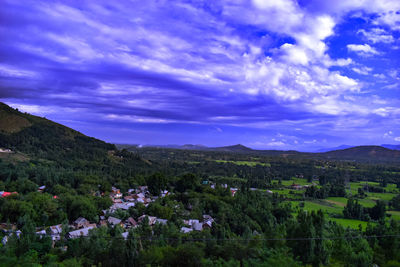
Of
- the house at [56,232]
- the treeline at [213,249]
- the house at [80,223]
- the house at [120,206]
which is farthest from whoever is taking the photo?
the house at [120,206]

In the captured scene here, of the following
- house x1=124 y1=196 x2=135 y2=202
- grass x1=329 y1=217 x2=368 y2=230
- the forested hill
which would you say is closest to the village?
house x1=124 y1=196 x2=135 y2=202

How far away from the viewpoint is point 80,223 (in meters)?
26.8

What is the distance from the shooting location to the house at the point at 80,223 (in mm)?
26450

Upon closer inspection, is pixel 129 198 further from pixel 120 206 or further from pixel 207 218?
pixel 207 218

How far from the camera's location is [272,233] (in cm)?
1736

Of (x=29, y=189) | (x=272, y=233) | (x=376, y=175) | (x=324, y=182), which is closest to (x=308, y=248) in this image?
(x=272, y=233)


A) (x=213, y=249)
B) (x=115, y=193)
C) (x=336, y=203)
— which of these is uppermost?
(x=213, y=249)

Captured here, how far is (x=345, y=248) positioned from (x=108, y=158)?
71.0 metres

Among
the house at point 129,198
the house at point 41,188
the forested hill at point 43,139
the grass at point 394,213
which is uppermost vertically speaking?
the forested hill at point 43,139

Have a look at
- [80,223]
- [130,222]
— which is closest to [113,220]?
[130,222]

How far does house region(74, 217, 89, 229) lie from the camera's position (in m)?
26.5

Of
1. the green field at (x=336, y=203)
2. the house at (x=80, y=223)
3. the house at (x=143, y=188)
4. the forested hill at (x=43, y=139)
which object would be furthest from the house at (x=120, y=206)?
the forested hill at (x=43, y=139)

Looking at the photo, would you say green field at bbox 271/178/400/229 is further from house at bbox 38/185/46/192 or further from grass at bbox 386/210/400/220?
house at bbox 38/185/46/192

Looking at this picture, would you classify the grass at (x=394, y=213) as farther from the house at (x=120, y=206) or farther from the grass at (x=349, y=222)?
the house at (x=120, y=206)
